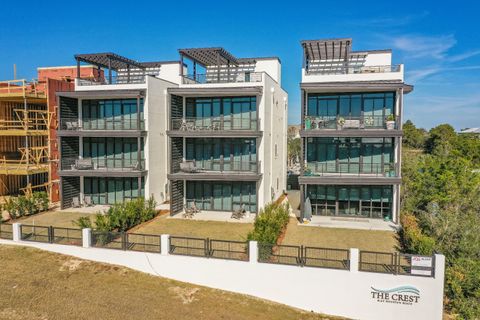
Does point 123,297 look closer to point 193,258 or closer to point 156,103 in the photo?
point 193,258

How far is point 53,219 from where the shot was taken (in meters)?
22.1

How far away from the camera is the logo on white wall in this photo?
41.7ft

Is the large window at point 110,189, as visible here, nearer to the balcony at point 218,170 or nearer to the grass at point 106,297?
the balcony at point 218,170

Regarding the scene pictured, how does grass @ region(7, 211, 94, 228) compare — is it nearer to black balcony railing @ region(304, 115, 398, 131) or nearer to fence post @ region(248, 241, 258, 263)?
fence post @ region(248, 241, 258, 263)

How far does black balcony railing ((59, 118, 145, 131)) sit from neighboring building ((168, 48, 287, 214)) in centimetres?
351

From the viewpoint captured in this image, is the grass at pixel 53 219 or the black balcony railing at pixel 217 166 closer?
the grass at pixel 53 219

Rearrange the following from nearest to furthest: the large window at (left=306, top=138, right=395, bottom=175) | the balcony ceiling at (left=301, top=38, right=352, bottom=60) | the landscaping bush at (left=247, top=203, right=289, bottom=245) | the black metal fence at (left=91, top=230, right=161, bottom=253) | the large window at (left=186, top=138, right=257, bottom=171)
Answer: the landscaping bush at (left=247, top=203, right=289, bottom=245), the black metal fence at (left=91, top=230, right=161, bottom=253), the balcony ceiling at (left=301, top=38, right=352, bottom=60), the large window at (left=306, top=138, right=395, bottom=175), the large window at (left=186, top=138, right=257, bottom=171)

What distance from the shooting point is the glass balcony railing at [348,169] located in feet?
71.6

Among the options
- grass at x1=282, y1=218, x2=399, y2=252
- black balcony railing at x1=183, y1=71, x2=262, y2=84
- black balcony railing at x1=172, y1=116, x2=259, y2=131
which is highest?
black balcony railing at x1=183, y1=71, x2=262, y2=84

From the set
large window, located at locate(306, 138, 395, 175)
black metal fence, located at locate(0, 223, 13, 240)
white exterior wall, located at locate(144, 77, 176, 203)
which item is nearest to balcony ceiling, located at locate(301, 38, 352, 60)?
large window, located at locate(306, 138, 395, 175)

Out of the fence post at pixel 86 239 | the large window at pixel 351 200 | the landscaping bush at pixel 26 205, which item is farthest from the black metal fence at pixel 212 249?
the landscaping bush at pixel 26 205

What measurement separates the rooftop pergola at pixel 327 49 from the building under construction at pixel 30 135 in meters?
18.4

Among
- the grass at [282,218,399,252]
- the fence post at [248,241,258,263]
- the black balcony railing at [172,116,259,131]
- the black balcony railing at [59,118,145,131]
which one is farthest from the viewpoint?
the black balcony railing at [59,118,145,131]

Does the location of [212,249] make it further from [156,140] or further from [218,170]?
[156,140]
